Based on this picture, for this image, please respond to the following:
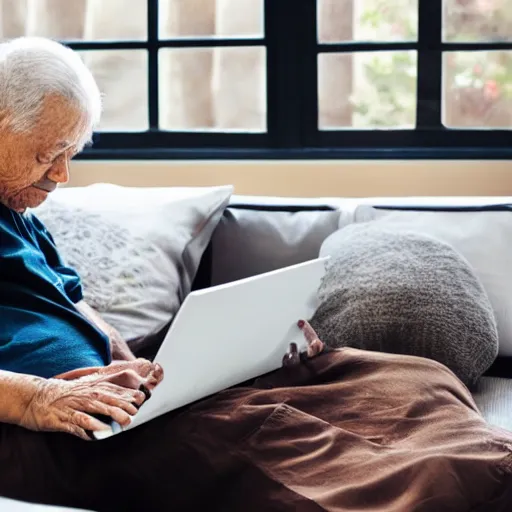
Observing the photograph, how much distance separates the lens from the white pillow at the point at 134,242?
2203 mm

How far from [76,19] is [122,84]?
0.28 meters

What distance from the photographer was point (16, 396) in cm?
142

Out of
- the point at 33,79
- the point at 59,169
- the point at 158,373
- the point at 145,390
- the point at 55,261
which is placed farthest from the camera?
the point at 55,261

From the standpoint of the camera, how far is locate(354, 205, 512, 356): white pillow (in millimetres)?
2193

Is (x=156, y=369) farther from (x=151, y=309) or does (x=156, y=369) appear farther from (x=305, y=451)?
(x=151, y=309)

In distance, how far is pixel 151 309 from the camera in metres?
2.23

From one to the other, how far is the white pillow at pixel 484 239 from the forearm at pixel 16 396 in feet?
3.73

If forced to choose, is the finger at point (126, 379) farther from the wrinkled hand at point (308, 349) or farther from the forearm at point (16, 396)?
the wrinkled hand at point (308, 349)

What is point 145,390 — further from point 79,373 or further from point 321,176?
point 321,176

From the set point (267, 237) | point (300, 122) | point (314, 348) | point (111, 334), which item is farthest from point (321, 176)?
point (314, 348)

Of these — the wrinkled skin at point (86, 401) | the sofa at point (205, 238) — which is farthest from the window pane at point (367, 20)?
the wrinkled skin at point (86, 401)

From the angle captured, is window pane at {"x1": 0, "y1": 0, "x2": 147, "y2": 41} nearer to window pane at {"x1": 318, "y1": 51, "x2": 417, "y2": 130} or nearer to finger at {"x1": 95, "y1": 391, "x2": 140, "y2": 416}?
window pane at {"x1": 318, "y1": 51, "x2": 417, "y2": 130}

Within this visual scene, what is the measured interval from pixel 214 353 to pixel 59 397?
242 millimetres

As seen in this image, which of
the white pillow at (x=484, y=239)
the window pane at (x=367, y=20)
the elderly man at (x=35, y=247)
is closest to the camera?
the elderly man at (x=35, y=247)
